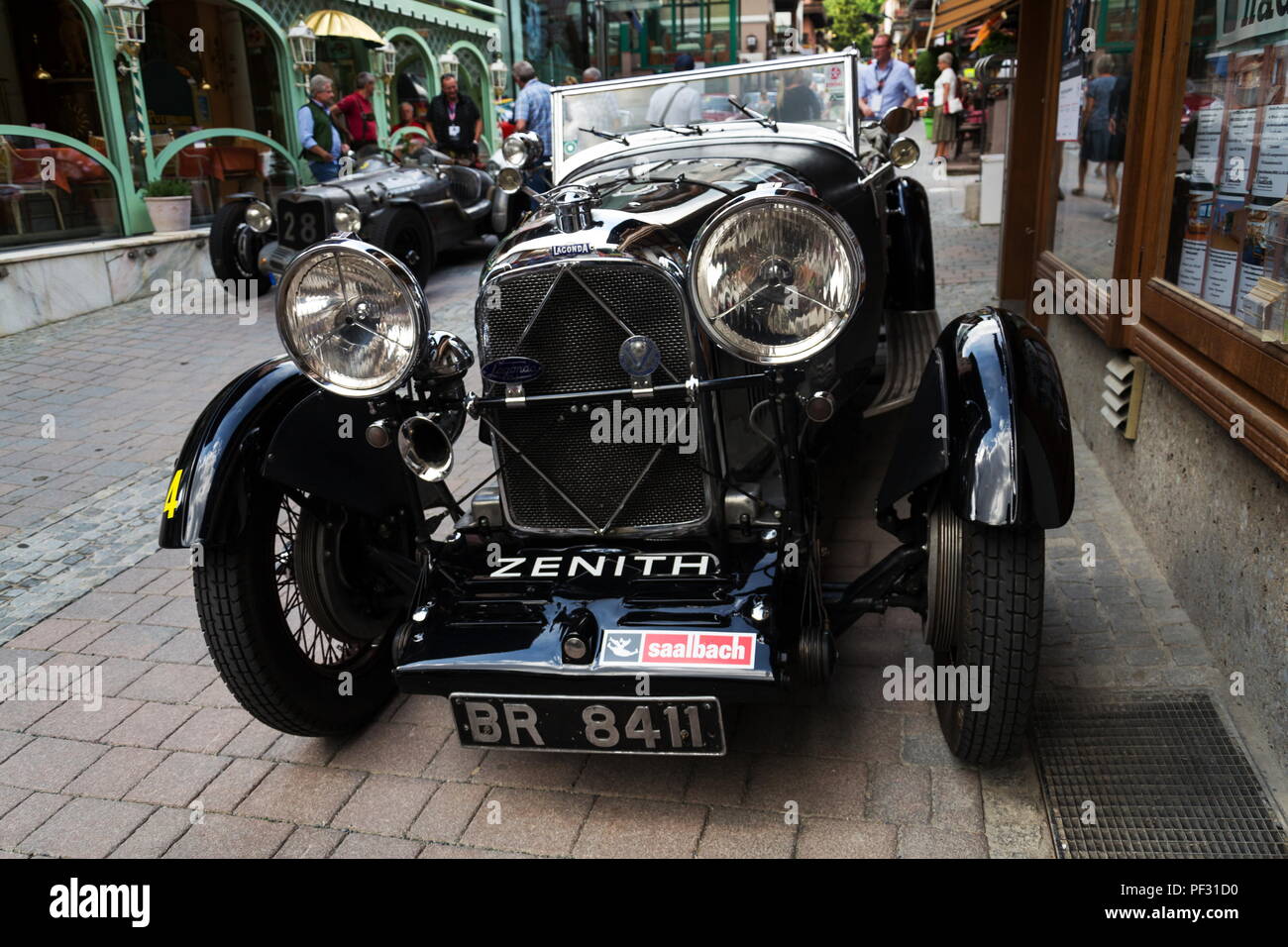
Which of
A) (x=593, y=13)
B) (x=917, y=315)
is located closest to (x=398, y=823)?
(x=917, y=315)

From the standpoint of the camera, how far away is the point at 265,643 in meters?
2.64

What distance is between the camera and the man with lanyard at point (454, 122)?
11047 mm

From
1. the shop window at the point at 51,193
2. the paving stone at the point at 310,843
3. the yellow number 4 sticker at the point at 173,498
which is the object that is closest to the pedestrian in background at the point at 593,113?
the yellow number 4 sticker at the point at 173,498

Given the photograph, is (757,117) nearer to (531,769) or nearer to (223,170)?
(531,769)

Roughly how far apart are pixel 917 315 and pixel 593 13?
18868mm

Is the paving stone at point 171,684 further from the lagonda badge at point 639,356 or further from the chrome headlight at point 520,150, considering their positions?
the chrome headlight at point 520,150

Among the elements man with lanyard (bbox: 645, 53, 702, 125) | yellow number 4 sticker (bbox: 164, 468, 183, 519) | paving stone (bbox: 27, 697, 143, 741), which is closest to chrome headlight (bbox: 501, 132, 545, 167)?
man with lanyard (bbox: 645, 53, 702, 125)

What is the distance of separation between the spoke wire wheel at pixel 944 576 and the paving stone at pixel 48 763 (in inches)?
93.3

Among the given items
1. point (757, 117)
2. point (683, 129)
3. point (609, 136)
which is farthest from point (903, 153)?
point (609, 136)

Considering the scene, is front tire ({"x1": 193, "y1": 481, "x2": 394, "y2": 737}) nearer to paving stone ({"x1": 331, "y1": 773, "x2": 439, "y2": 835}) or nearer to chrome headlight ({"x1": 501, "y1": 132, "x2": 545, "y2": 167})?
paving stone ({"x1": 331, "y1": 773, "x2": 439, "y2": 835})

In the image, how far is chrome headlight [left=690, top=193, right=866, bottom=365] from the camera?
226cm

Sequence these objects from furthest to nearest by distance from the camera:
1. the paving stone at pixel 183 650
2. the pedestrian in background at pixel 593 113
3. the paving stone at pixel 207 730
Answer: the pedestrian in background at pixel 593 113
the paving stone at pixel 183 650
the paving stone at pixel 207 730

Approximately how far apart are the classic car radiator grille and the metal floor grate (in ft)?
3.77
